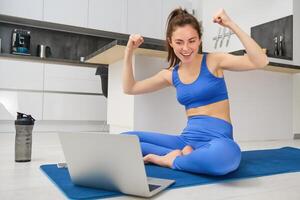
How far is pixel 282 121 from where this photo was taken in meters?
2.82

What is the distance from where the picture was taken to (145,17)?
171 inches

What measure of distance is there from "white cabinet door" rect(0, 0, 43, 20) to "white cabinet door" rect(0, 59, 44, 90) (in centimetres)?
67

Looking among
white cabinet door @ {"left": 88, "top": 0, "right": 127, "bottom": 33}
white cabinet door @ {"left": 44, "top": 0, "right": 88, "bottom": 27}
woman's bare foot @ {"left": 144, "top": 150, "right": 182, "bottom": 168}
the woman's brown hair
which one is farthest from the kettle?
woman's bare foot @ {"left": 144, "top": 150, "right": 182, "bottom": 168}

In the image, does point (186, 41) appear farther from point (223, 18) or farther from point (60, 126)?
point (60, 126)

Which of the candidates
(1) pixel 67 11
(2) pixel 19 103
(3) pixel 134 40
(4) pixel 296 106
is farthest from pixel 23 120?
(1) pixel 67 11

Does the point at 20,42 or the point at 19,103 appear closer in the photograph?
the point at 19,103

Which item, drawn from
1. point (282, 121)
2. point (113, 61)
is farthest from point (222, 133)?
point (282, 121)

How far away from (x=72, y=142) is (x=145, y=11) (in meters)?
3.76

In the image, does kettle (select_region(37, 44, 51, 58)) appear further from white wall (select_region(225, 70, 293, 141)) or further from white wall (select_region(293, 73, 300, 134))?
white wall (select_region(293, 73, 300, 134))

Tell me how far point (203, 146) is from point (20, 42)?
3.26 meters

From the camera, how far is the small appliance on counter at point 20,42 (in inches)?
143

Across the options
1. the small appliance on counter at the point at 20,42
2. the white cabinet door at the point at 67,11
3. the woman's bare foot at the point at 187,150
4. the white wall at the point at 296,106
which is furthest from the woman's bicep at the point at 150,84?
the white cabinet door at the point at 67,11

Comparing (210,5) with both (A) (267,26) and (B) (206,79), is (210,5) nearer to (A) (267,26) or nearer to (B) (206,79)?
(A) (267,26)

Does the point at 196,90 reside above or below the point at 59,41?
below
